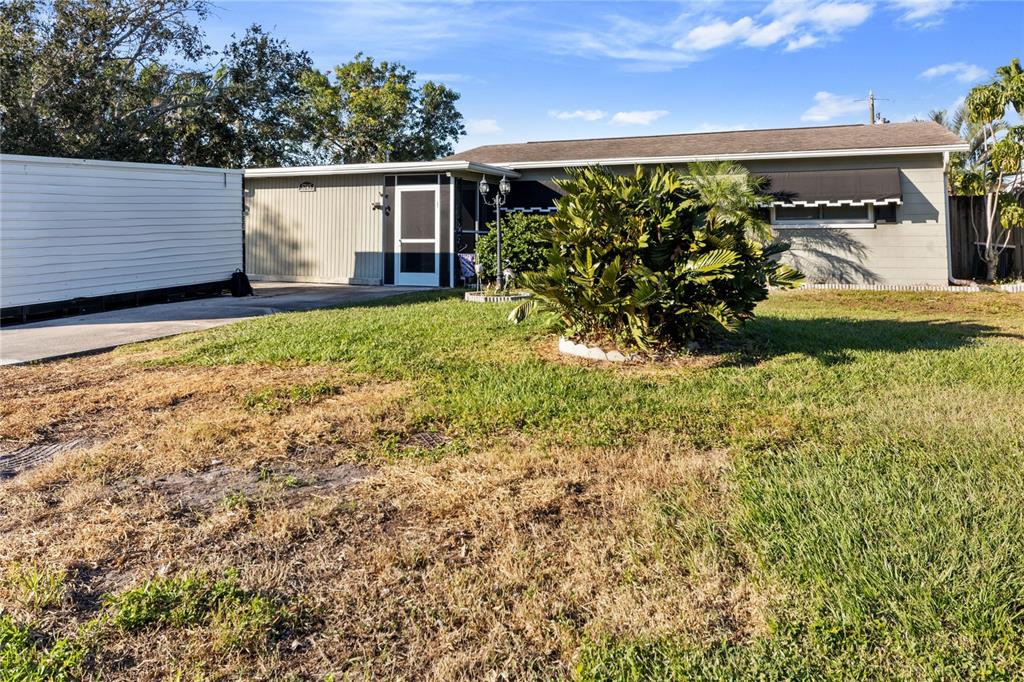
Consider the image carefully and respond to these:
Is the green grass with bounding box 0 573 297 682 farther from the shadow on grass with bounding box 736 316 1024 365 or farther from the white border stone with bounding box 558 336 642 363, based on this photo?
the shadow on grass with bounding box 736 316 1024 365

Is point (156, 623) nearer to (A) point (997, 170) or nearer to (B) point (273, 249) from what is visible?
(B) point (273, 249)

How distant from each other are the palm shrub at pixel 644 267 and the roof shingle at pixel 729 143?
9.61 metres

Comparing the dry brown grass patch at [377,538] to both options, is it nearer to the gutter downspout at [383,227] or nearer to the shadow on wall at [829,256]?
the gutter downspout at [383,227]

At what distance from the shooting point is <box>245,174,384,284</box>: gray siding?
15969 mm

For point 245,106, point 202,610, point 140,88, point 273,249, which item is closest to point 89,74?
point 140,88

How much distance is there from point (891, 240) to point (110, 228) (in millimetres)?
13887

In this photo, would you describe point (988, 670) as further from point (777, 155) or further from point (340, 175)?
point (340, 175)

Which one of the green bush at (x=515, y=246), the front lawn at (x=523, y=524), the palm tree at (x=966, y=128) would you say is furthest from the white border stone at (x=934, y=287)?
the front lawn at (x=523, y=524)

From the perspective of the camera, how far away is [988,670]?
6.61 ft

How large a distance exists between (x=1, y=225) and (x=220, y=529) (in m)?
8.57

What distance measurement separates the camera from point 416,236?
50.4 ft

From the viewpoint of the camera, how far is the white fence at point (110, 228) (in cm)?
963

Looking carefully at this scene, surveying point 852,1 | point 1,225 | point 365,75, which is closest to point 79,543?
point 1,225

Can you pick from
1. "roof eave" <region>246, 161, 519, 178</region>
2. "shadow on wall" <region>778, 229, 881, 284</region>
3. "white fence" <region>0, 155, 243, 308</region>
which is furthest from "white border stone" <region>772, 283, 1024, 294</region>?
"white fence" <region>0, 155, 243, 308</region>
